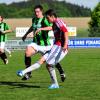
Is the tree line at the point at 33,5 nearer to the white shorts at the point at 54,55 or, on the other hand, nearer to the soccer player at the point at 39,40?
the soccer player at the point at 39,40

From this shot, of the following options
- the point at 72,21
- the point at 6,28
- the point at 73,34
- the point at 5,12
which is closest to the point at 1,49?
the point at 6,28

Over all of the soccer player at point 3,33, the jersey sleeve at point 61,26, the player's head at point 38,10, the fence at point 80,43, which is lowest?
the fence at point 80,43

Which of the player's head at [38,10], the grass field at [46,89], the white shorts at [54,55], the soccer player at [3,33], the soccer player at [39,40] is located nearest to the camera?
the grass field at [46,89]

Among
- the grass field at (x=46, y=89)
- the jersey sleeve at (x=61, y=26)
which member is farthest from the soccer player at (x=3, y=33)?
the jersey sleeve at (x=61, y=26)

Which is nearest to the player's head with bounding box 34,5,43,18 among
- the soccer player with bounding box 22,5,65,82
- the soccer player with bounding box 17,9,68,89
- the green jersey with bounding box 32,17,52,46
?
the soccer player with bounding box 22,5,65,82

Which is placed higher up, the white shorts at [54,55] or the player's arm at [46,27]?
the player's arm at [46,27]

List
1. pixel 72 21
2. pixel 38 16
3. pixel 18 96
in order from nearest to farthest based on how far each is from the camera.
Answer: pixel 18 96, pixel 38 16, pixel 72 21

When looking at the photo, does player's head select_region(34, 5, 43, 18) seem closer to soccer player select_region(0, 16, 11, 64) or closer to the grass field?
the grass field

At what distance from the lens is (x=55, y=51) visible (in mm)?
11727

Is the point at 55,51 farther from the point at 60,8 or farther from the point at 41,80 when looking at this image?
the point at 60,8

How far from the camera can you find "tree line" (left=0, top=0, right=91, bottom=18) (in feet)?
400

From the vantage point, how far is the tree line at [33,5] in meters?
122

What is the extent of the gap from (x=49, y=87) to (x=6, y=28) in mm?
10877

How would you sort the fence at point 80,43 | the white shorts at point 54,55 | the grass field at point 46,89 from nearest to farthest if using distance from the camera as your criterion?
the grass field at point 46,89, the white shorts at point 54,55, the fence at point 80,43
